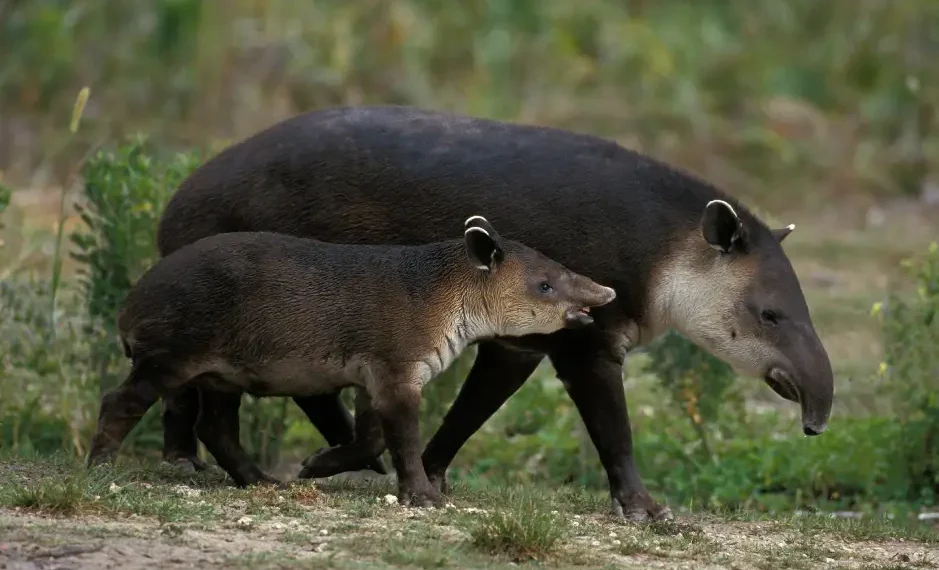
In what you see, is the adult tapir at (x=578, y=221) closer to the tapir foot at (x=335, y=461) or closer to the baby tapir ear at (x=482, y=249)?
the baby tapir ear at (x=482, y=249)

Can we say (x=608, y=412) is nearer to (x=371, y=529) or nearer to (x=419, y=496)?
(x=419, y=496)

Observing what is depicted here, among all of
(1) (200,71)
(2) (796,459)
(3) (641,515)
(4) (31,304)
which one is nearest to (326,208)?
(3) (641,515)

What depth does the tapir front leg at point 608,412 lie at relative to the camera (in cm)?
774

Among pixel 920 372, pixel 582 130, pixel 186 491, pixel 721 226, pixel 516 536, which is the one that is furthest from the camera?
pixel 582 130

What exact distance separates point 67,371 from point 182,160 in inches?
55.0

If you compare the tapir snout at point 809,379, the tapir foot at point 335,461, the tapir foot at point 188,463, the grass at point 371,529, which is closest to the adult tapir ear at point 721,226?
the tapir snout at point 809,379

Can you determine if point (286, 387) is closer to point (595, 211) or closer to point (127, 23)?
point (595, 211)

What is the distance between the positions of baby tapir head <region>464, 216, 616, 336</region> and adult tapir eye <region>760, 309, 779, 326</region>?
0.74 meters

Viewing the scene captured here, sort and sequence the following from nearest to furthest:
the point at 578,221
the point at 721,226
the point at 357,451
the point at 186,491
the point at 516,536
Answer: the point at 516,536 → the point at 186,491 → the point at 721,226 → the point at 578,221 → the point at 357,451

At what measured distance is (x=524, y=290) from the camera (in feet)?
24.6

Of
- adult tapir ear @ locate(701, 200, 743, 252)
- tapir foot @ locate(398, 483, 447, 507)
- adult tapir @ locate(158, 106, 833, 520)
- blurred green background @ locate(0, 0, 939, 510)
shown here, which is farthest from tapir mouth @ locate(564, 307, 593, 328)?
blurred green background @ locate(0, 0, 939, 510)

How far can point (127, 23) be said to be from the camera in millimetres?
16828

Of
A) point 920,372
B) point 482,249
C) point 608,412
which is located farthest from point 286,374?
point 920,372

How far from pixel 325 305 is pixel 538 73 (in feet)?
37.0
